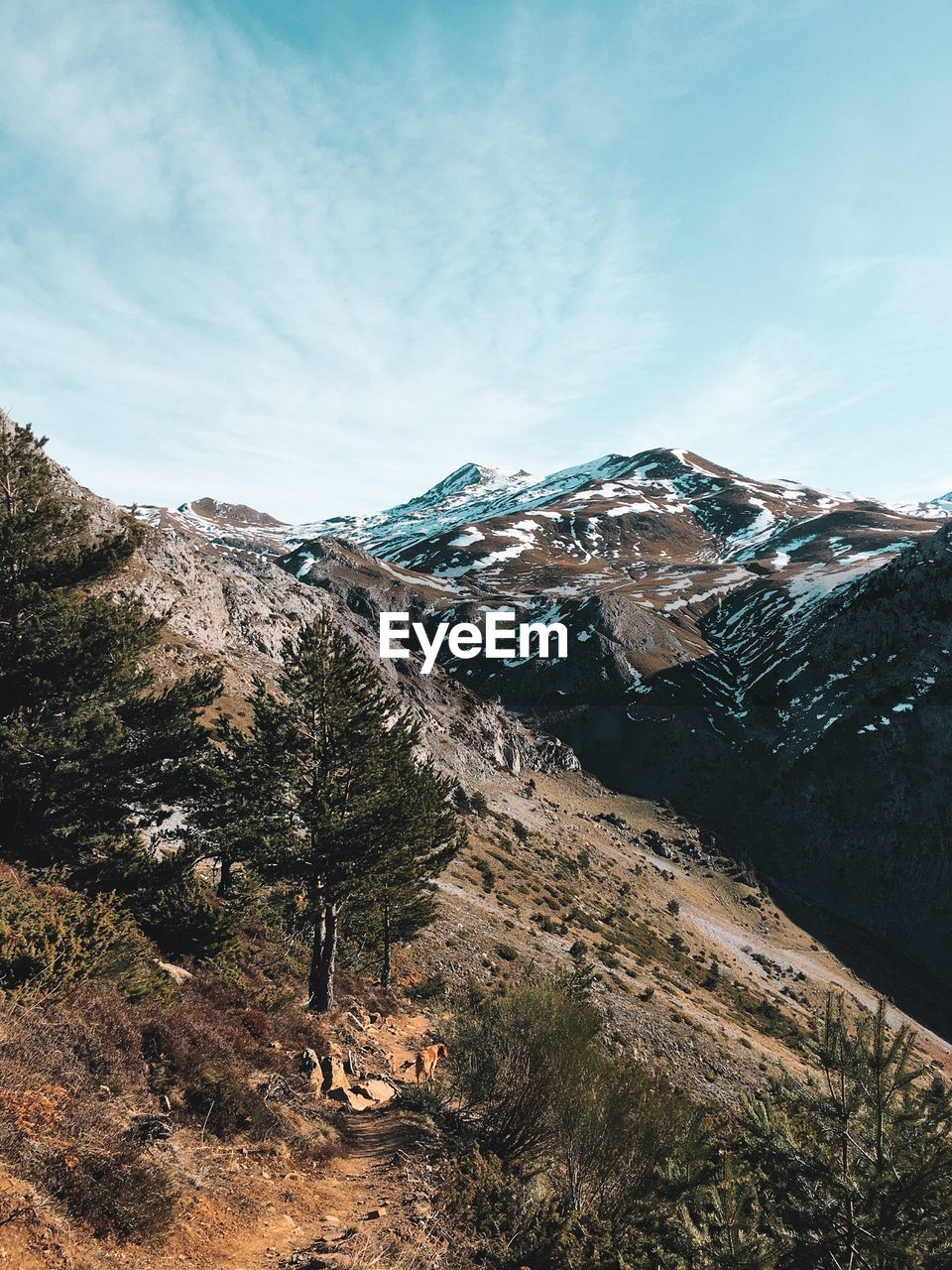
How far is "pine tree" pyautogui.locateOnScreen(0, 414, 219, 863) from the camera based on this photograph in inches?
644

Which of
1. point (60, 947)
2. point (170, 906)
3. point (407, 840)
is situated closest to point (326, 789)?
point (407, 840)

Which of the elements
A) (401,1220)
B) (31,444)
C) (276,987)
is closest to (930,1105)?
(401,1220)

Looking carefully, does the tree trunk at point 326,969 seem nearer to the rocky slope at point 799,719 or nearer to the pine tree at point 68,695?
the pine tree at point 68,695

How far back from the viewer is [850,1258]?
23.8ft

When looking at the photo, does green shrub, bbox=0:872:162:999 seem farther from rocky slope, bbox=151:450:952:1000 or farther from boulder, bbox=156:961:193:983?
rocky slope, bbox=151:450:952:1000

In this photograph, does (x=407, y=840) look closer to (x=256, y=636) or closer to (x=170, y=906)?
(x=170, y=906)

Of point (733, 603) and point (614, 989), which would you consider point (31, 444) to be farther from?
point (733, 603)

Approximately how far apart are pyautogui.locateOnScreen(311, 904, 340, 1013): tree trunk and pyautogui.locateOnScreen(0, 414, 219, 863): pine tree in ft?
21.2

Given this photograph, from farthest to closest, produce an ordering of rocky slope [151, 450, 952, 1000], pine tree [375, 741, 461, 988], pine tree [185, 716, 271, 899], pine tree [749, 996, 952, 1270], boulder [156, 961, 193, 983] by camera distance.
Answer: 1. rocky slope [151, 450, 952, 1000]
2. pine tree [375, 741, 461, 988]
3. pine tree [185, 716, 271, 899]
4. boulder [156, 961, 193, 983]
5. pine tree [749, 996, 952, 1270]

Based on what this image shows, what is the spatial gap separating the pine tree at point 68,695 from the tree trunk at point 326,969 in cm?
648

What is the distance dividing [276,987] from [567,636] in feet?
455

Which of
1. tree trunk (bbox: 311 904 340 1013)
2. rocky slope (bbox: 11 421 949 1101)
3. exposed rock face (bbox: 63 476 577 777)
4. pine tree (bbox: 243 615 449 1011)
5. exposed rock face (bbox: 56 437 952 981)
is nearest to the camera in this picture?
pine tree (bbox: 243 615 449 1011)

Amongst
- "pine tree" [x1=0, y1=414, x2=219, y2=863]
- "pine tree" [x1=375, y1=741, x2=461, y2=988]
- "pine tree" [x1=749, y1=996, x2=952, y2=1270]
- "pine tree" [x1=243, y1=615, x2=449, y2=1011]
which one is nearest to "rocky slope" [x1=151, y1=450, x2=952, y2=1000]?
"pine tree" [x1=375, y1=741, x2=461, y2=988]

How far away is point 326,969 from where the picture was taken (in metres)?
20.0
